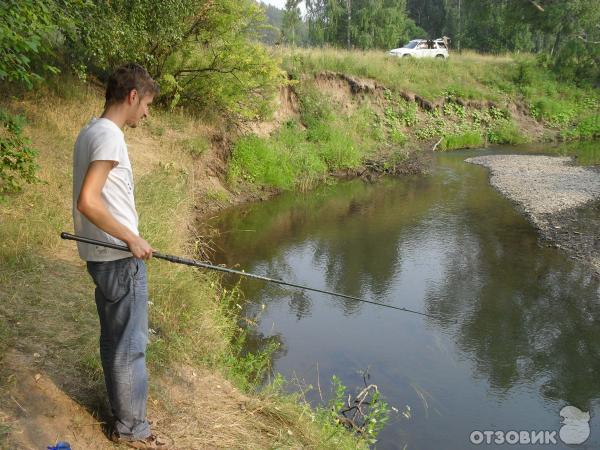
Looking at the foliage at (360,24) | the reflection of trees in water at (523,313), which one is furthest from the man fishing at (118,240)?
the foliage at (360,24)

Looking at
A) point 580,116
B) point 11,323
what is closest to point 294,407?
point 11,323

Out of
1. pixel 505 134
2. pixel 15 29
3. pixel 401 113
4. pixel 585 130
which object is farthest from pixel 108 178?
pixel 585 130

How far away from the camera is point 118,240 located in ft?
9.61

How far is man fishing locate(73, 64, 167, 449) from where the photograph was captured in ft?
9.08

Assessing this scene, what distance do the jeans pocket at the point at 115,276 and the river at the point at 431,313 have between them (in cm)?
321

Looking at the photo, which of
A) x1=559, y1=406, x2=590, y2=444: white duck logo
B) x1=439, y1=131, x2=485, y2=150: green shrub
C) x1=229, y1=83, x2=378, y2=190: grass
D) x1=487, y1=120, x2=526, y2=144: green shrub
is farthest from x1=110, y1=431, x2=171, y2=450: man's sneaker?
x1=487, y1=120, x2=526, y2=144: green shrub

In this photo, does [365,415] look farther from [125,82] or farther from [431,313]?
[125,82]

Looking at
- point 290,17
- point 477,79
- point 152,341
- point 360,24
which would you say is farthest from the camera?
point 360,24

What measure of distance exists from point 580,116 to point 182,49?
21461 millimetres

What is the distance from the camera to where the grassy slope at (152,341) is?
371 centimetres

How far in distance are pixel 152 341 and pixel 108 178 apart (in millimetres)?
2091

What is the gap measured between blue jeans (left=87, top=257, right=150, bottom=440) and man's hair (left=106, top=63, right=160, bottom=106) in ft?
2.86

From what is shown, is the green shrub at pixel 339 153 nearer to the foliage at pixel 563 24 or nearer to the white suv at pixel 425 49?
the white suv at pixel 425 49

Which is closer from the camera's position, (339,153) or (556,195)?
(556,195)
